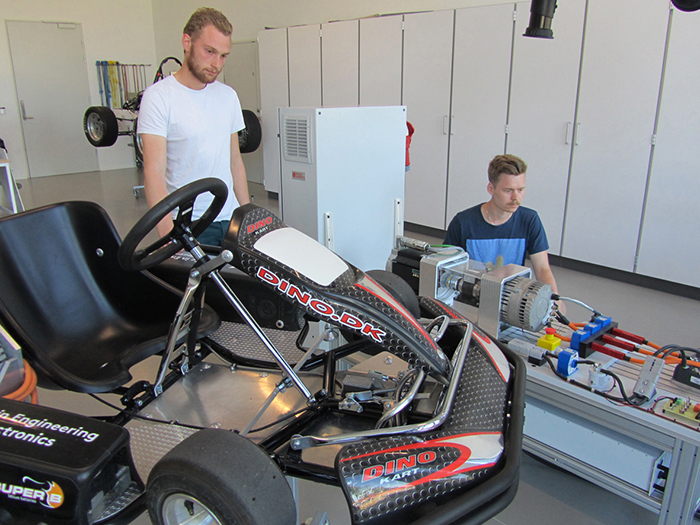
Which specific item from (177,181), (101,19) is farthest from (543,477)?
(101,19)

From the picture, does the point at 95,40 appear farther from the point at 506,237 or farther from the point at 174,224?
the point at 174,224

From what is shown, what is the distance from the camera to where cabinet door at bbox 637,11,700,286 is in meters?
→ 3.58

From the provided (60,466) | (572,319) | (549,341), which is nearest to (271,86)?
(572,319)

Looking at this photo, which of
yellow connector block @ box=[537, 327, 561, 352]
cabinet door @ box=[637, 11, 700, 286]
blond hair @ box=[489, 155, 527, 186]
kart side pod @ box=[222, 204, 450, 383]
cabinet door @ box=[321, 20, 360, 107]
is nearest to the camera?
kart side pod @ box=[222, 204, 450, 383]

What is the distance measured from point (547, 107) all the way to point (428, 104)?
3.91ft

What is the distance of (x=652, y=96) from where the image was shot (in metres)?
3.77

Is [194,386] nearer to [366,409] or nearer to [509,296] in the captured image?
[366,409]

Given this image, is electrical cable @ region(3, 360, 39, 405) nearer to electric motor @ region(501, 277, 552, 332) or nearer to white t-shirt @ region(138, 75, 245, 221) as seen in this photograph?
white t-shirt @ region(138, 75, 245, 221)

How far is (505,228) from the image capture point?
7.79ft

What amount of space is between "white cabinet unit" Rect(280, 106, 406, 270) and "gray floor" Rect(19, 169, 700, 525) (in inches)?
50.9

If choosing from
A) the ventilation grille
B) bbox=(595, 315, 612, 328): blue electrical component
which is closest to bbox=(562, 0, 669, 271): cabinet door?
the ventilation grille

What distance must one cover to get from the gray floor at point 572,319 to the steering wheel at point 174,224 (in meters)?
0.90

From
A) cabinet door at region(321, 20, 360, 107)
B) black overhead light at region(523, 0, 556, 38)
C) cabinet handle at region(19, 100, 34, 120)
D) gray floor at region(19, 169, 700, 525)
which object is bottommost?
gray floor at region(19, 169, 700, 525)

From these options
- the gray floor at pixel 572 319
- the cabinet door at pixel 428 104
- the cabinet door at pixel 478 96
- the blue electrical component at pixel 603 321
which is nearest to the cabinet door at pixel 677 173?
the gray floor at pixel 572 319
